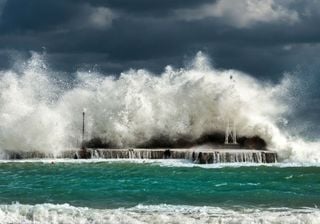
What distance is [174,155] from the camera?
29781 millimetres

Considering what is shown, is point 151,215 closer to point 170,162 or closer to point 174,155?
point 170,162

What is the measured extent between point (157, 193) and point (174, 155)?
11.5m

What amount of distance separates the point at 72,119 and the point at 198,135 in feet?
22.4

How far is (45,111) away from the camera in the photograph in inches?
1388

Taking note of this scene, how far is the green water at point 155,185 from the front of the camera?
55.3ft

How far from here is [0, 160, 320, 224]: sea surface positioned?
13938mm

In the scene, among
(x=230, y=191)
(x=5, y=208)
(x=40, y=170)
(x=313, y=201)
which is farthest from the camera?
(x=40, y=170)

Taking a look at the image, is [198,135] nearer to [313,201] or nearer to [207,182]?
→ [207,182]

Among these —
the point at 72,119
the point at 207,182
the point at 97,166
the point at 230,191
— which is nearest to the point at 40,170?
the point at 97,166

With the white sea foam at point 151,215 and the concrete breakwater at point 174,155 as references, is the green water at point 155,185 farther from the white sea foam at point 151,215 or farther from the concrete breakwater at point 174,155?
the concrete breakwater at point 174,155

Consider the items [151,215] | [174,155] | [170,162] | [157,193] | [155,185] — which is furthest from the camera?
[174,155]

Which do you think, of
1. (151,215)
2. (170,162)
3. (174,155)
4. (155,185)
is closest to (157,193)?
(155,185)

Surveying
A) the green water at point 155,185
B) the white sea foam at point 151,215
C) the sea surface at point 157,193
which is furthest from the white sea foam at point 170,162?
the white sea foam at point 151,215

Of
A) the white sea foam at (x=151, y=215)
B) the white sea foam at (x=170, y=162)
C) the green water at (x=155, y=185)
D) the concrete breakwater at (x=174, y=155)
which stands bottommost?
the white sea foam at (x=151, y=215)
